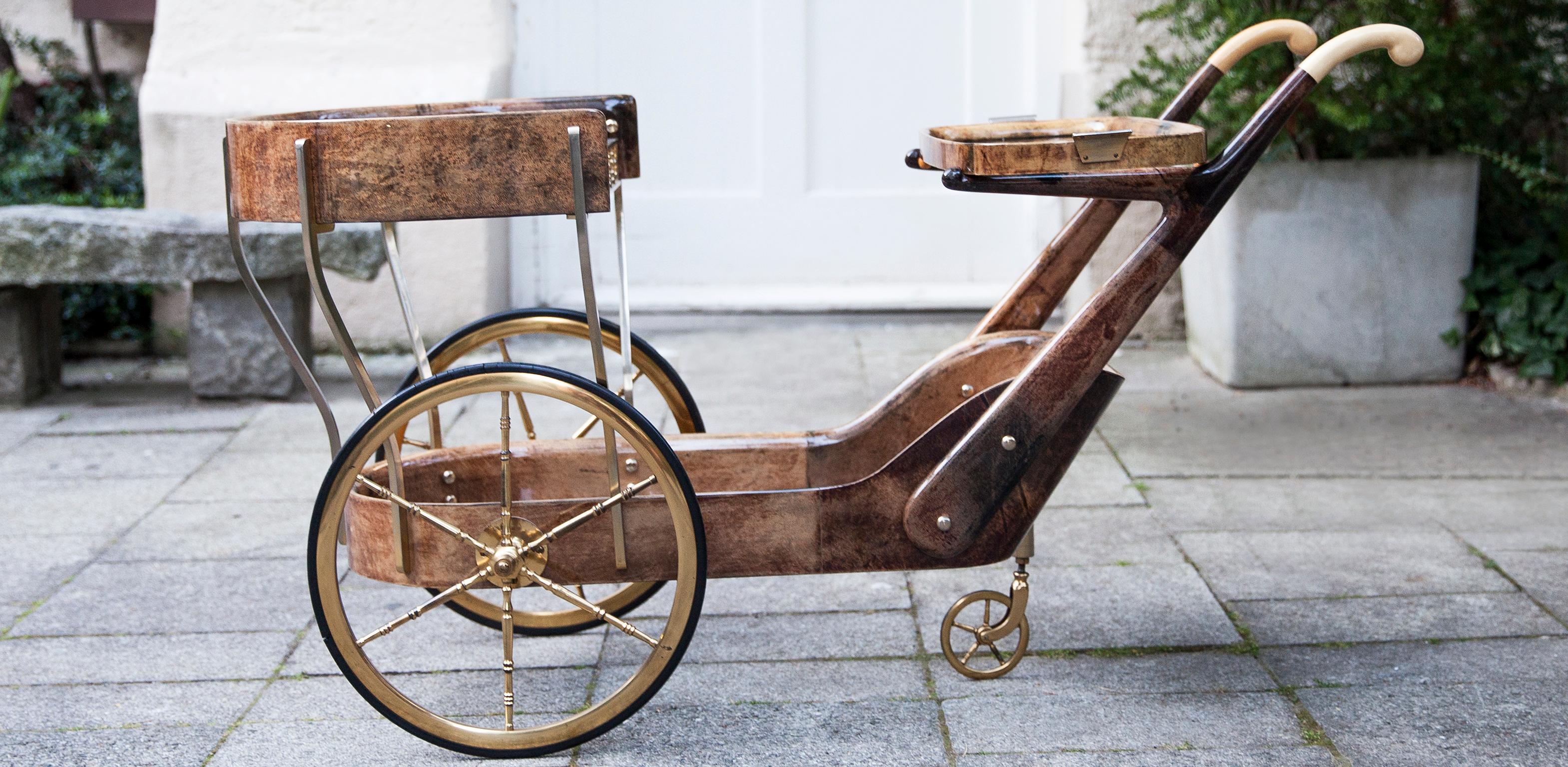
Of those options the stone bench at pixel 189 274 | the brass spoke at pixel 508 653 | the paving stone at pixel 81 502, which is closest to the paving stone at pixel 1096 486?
the brass spoke at pixel 508 653

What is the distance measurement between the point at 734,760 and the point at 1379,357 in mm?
2980

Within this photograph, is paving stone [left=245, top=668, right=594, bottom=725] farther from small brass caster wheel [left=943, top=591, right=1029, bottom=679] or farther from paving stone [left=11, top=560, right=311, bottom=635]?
small brass caster wheel [left=943, top=591, right=1029, bottom=679]

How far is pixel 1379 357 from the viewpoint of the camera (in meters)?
4.30

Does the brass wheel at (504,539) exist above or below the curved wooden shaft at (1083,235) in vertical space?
below

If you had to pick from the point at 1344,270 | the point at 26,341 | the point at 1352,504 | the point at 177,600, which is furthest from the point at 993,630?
the point at 26,341

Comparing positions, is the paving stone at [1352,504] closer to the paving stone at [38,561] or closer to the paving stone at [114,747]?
the paving stone at [114,747]

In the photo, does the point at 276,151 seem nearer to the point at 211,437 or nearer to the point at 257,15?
the point at 211,437

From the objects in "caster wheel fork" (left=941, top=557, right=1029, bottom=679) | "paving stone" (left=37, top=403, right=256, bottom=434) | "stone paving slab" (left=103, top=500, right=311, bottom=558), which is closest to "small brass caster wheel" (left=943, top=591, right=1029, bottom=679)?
"caster wheel fork" (left=941, top=557, right=1029, bottom=679)

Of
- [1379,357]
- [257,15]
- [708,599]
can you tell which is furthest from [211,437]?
[1379,357]

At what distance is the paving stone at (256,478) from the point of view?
139 inches

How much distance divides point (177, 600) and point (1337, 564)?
2.46 m

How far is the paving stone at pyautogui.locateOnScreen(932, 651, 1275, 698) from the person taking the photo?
93.0 inches

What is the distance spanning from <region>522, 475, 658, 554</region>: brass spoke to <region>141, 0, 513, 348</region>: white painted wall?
2987 mm

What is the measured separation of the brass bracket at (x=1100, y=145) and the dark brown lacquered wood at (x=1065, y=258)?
462mm
